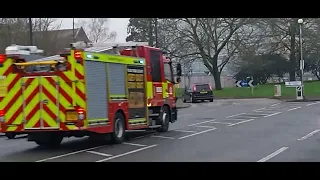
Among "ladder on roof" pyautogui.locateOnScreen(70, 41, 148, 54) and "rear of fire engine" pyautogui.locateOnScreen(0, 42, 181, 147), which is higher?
"ladder on roof" pyautogui.locateOnScreen(70, 41, 148, 54)

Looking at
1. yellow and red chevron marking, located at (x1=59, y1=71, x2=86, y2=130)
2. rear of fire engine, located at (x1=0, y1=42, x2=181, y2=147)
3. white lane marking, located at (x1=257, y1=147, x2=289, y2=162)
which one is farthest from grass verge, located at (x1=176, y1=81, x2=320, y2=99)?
yellow and red chevron marking, located at (x1=59, y1=71, x2=86, y2=130)

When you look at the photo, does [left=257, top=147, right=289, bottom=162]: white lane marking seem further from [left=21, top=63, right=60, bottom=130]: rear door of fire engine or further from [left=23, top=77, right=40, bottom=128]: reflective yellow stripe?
[left=23, top=77, right=40, bottom=128]: reflective yellow stripe

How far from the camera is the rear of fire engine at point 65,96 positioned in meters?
14.1

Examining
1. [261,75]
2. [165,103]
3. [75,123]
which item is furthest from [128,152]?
[261,75]

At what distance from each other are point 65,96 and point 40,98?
71 cm

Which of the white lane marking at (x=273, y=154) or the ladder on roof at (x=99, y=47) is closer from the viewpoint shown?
the white lane marking at (x=273, y=154)

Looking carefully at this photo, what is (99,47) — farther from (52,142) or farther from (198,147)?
(198,147)

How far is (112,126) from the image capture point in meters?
15.3

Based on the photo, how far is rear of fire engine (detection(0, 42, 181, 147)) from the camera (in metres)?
14.1

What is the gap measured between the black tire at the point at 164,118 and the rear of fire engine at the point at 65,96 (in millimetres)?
2974

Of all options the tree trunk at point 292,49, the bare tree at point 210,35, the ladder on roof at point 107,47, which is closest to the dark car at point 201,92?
the bare tree at point 210,35

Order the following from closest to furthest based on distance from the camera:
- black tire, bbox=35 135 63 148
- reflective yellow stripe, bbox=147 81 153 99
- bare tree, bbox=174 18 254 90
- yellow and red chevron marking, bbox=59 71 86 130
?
yellow and red chevron marking, bbox=59 71 86 130 < black tire, bbox=35 135 63 148 < reflective yellow stripe, bbox=147 81 153 99 < bare tree, bbox=174 18 254 90

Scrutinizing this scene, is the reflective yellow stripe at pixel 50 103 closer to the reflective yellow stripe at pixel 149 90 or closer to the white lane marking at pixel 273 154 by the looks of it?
the reflective yellow stripe at pixel 149 90
